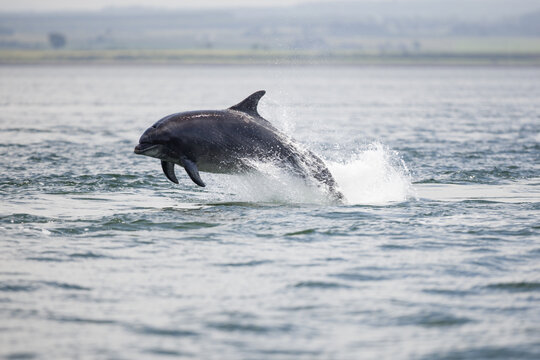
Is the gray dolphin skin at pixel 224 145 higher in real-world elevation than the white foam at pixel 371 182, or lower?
higher

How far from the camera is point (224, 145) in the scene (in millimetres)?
15141

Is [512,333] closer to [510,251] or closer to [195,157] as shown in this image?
[510,251]

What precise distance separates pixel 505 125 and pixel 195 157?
2436 cm

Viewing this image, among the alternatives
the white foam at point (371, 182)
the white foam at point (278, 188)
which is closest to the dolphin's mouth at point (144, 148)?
the white foam at point (278, 188)

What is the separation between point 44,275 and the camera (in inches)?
420

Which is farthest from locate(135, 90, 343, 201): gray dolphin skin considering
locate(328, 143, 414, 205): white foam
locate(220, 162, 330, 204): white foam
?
locate(328, 143, 414, 205): white foam

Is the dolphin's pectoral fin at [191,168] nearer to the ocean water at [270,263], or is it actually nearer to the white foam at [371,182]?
the ocean water at [270,263]

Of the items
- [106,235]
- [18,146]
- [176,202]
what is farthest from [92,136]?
[106,235]

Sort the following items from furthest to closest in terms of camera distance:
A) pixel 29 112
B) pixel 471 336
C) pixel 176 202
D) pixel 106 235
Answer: pixel 29 112 → pixel 176 202 → pixel 106 235 → pixel 471 336

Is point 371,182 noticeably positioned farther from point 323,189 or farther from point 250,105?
point 250,105

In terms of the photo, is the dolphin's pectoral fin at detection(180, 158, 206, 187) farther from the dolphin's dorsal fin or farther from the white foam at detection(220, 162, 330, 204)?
the dolphin's dorsal fin

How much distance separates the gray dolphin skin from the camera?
48.7 feet

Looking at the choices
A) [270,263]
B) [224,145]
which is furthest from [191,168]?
[270,263]

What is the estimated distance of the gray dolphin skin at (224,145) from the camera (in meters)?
14.9
